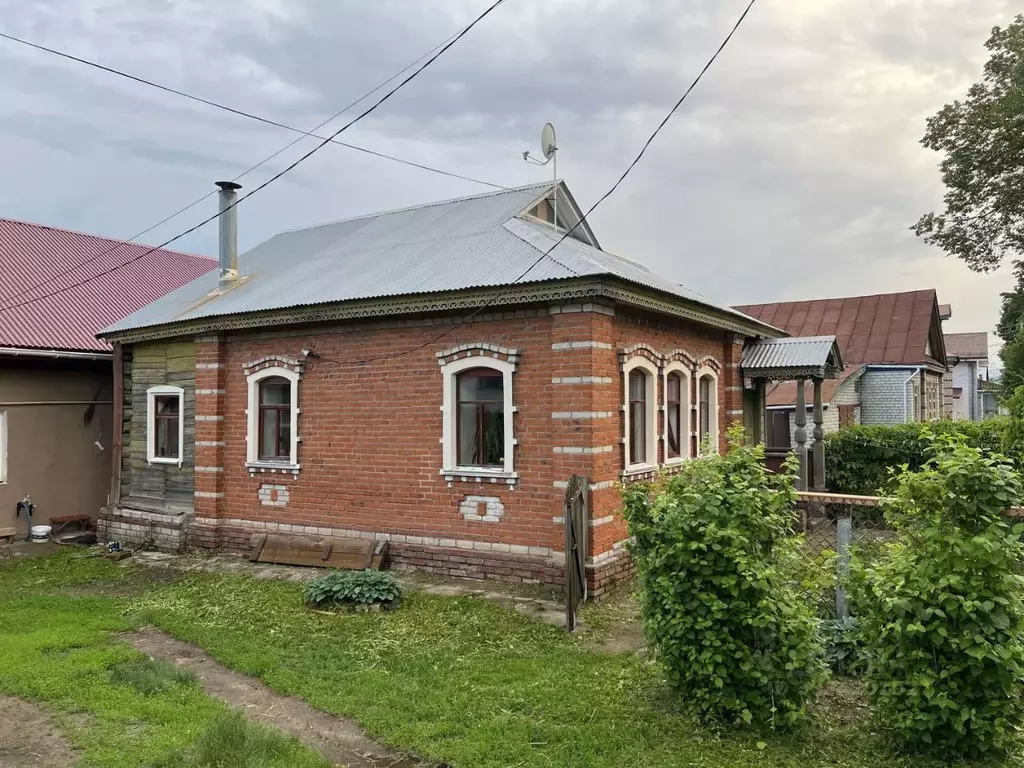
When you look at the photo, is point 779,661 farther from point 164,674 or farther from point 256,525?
point 256,525

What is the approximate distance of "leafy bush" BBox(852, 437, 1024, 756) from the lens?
3.94 m

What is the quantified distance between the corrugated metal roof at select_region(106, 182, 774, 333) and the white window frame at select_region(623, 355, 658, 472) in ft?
3.42

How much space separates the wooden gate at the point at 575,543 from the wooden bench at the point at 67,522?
10989 millimetres

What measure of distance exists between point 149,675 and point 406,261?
652 cm

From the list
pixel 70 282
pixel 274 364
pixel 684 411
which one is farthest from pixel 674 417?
pixel 70 282

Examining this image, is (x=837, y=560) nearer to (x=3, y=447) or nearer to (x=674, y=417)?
(x=674, y=417)

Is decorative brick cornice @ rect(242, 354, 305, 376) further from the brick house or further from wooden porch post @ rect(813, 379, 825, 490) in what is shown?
wooden porch post @ rect(813, 379, 825, 490)

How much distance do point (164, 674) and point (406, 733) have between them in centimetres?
249

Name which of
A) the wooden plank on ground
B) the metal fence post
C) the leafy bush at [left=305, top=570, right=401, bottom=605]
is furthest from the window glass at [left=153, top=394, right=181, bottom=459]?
the metal fence post

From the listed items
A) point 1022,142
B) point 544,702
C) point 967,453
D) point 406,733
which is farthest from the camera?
point 1022,142

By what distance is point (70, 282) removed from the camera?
1633cm

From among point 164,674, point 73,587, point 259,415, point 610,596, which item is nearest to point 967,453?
point 610,596

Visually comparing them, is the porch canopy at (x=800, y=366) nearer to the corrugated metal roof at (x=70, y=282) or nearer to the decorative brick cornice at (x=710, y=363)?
the decorative brick cornice at (x=710, y=363)

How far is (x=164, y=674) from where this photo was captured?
5.99 metres
